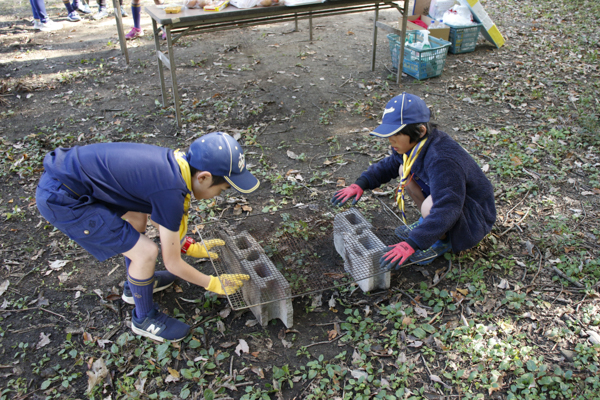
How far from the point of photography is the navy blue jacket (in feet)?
7.84

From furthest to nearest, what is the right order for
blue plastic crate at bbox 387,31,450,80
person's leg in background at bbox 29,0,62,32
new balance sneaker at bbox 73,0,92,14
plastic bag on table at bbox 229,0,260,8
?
new balance sneaker at bbox 73,0,92,14, person's leg in background at bbox 29,0,62,32, blue plastic crate at bbox 387,31,450,80, plastic bag on table at bbox 229,0,260,8

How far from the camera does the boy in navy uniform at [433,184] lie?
2.39 meters

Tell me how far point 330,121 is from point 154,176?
9.97 feet

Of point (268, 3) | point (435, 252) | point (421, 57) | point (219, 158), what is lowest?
point (435, 252)

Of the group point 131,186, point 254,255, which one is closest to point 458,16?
point 254,255

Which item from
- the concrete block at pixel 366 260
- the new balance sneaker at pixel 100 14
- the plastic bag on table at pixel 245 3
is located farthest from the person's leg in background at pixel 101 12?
the concrete block at pixel 366 260

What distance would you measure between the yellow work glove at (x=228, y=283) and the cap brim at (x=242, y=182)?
0.59m

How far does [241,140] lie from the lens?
175 inches

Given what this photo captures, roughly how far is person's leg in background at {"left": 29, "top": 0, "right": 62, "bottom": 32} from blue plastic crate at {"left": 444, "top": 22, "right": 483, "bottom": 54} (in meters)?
6.86

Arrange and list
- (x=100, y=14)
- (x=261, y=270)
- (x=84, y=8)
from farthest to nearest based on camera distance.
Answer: (x=84, y=8) < (x=100, y=14) < (x=261, y=270)

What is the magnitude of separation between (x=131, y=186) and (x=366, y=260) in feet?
4.47

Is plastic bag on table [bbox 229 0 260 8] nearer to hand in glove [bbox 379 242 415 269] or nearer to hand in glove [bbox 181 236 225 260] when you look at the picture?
hand in glove [bbox 181 236 225 260]

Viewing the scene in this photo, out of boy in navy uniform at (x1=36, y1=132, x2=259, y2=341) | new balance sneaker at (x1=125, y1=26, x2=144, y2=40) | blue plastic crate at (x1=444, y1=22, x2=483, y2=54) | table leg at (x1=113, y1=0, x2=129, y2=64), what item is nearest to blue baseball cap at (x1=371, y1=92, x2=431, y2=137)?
boy in navy uniform at (x1=36, y1=132, x2=259, y2=341)

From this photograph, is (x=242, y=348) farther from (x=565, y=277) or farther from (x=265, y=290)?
(x=565, y=277)
